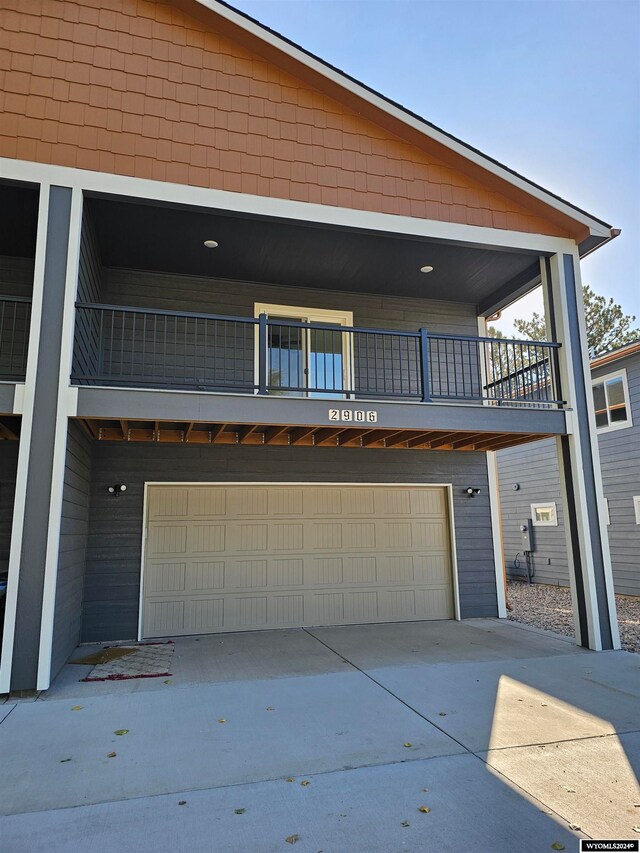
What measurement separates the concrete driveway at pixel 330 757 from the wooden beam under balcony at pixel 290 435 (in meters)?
2.69

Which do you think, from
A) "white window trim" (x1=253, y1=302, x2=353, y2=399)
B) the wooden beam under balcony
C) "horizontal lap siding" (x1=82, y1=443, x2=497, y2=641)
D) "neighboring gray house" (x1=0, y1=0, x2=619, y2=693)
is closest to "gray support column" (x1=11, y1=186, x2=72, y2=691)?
"neighboring gray house" (x1=0, y1=0, x2=619, y2=693)

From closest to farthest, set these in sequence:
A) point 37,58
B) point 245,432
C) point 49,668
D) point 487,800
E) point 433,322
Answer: point 487,800 < point 49,668 < point 37,58 < point 245,432 < point 433,322

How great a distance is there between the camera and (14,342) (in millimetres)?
7289

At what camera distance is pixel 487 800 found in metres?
3.19

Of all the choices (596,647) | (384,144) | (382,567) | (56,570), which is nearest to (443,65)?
(384,144)

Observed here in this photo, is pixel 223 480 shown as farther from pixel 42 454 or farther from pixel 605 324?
pixel 605 324

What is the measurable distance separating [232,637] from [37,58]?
23.4ft

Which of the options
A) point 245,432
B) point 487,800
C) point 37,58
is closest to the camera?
point 487,800

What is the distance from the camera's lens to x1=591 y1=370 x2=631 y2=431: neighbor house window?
1145 centimetres

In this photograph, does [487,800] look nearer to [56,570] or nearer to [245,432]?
[56,570]

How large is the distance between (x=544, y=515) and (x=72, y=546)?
10899 mm

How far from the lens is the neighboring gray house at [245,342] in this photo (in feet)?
19.5

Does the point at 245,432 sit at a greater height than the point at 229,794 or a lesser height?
greater

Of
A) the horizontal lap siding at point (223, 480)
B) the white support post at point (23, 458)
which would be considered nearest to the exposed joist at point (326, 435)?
the horizontal lap siding at point (223, 480)
